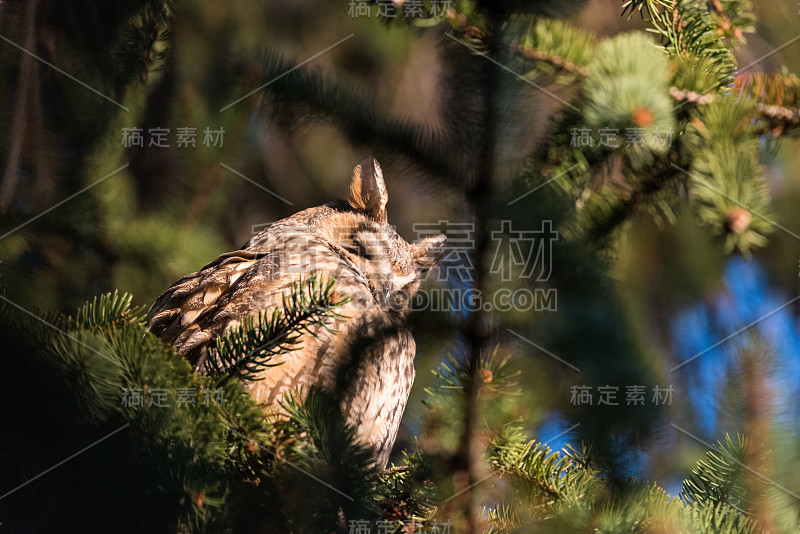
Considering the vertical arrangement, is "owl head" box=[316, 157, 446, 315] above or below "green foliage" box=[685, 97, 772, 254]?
below

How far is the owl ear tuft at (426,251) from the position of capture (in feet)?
8.50

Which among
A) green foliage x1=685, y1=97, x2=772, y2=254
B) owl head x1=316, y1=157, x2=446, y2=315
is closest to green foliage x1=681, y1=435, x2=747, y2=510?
green foliage x1=685, y1=97, x2=772, y2=254

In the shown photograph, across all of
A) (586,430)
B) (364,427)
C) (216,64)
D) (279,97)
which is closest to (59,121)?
(216,64)

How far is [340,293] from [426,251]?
131 cm

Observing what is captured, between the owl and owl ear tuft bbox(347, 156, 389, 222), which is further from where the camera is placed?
owl ear tuft bbox(347, 156, 389, 222)

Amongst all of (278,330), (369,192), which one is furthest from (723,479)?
(369,192)

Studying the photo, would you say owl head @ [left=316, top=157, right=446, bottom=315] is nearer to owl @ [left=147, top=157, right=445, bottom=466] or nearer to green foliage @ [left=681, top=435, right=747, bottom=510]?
owl @ [left=147, top=157, right=445, bottom=466]

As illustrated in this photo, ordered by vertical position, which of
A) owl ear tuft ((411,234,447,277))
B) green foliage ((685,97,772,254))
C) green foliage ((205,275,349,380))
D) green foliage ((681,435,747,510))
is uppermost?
green foliage ((685,97,772,254))

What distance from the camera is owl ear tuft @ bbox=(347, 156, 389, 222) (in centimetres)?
259

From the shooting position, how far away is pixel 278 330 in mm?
1190

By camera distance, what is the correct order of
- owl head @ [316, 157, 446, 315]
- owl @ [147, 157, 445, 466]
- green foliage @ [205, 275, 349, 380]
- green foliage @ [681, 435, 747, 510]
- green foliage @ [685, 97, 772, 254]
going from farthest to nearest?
owl head @ [316, 157, 446, 315]
green foliage @ [681, 435, 747, 510]
owl @ [147, 157, 445, 466]
green foliage @ [205, 275, 349, 380]
green foliage @ [685, 97, 772, 254]

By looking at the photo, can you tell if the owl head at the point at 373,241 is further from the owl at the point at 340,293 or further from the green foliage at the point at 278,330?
the green foliage at the point at 278,330

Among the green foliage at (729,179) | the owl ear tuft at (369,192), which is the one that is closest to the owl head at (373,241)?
the owl ear tuft at (369,192)

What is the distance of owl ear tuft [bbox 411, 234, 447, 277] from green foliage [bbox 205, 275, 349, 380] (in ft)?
4.43
